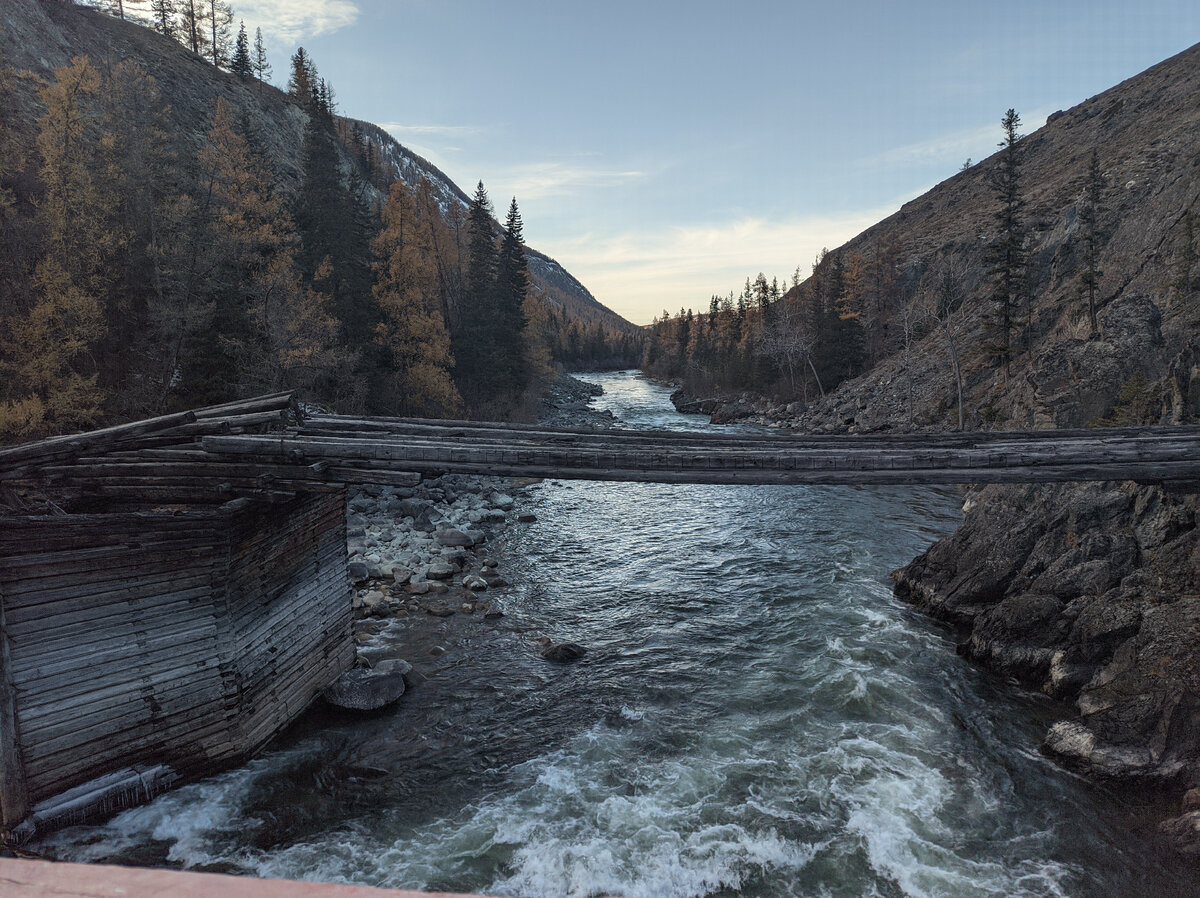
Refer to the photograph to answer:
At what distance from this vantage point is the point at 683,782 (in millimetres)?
9164

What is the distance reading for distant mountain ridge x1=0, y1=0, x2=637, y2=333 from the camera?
34.8 meters

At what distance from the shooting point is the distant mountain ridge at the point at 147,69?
34.8 m

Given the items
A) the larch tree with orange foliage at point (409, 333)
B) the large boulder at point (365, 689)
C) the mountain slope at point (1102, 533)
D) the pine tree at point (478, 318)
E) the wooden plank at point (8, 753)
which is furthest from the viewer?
the pine tree at point (478, 318)

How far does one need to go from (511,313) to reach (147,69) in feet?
122

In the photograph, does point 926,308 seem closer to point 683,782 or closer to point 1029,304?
point 1029,304

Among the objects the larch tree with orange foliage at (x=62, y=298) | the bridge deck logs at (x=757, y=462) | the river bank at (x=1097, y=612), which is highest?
the larch tree with orange foliage at (x=62, y=298)

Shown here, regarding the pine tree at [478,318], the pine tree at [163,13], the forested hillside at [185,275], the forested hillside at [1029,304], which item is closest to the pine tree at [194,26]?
the pine tree at [163,13]

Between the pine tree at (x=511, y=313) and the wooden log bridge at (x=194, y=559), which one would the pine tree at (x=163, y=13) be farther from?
the wooden log bridge at (x=194, y=559)

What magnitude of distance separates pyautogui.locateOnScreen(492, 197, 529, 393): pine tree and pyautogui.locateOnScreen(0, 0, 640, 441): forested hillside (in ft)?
0.77

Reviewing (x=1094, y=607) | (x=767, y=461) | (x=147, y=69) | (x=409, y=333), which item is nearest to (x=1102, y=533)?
(x=1094, y=607)

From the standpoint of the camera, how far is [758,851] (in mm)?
7941

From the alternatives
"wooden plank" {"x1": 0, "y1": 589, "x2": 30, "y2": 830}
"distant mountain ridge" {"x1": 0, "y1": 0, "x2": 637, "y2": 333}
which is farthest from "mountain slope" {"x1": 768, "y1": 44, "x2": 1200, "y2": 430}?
"distant mountain ridge" {"x1": 0, "y1": 0, "x2": 637, "y2": 333}

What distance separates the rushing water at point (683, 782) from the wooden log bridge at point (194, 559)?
0.89 m

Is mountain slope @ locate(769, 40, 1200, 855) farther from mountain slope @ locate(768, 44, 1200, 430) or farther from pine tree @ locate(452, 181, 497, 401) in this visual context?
pine tree @ locate(452, 181, 497, 401)
